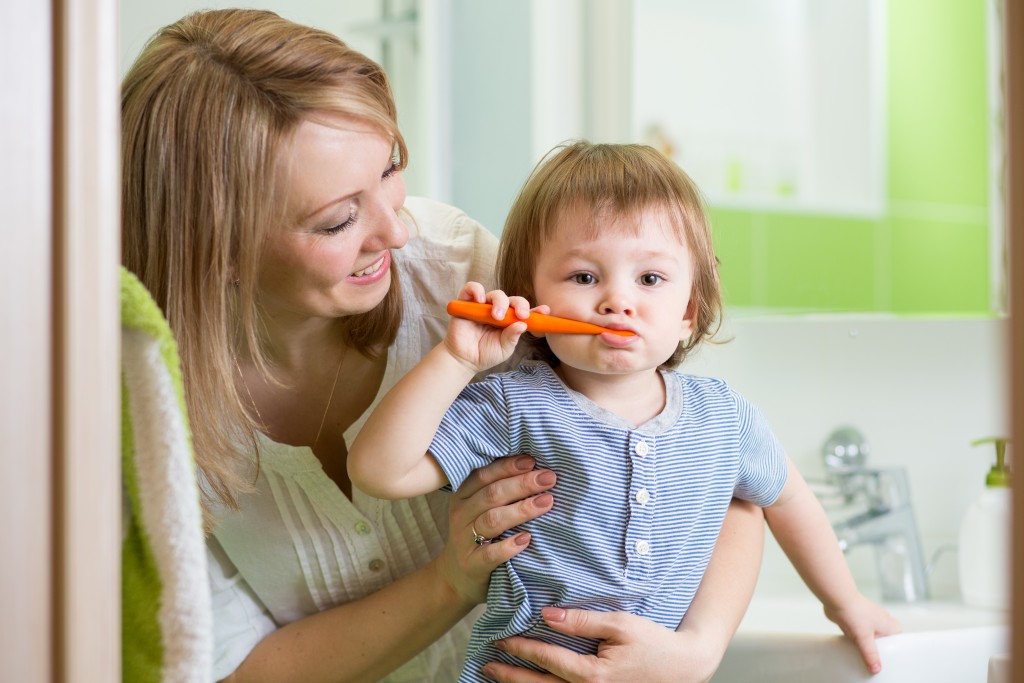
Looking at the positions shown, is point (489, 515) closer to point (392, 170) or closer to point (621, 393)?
point (621, 393)

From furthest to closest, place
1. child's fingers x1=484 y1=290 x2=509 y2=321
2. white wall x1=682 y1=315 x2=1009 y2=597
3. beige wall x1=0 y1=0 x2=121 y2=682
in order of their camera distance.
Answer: white wall x1=682 y1=315 x2=1009 y2=597 → child's fingers x1=484 y1=290 x2=509 y2=321 → beige wall x1=0 y1=0 x2=121 y2=682

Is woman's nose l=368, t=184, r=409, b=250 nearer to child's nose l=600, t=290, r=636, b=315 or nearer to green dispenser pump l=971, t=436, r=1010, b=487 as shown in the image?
child's nose l=600, t=290, r=636, b=315

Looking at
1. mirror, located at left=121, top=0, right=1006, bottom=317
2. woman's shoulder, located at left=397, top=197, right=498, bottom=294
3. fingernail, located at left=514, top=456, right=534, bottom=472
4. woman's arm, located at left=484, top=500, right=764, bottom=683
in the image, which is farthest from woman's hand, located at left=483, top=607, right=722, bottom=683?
mirror, located at left=121, top=0, right=1006, bottom=317

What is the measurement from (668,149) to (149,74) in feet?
2.86

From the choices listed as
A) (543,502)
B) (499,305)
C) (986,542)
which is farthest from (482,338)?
(986,542)

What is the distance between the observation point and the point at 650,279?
814 millimetres

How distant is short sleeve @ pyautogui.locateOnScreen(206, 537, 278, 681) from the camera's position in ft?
2.98

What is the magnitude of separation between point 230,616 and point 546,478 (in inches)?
13.2

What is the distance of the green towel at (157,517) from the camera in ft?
1.83

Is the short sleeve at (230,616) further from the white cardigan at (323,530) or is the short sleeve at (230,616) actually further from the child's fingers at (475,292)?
the child's fingers at (475,292)

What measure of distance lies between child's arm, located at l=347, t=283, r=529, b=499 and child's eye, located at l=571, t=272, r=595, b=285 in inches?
2.7

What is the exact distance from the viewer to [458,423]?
0.81 meters

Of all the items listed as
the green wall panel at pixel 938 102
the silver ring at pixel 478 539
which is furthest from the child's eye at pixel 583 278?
the green wall panel at pixel 938 102

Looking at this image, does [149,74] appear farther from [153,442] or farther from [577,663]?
[577,663]
